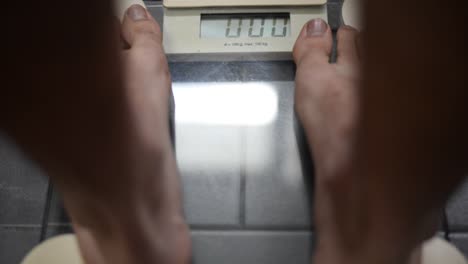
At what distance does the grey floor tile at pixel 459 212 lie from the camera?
0.87 metres

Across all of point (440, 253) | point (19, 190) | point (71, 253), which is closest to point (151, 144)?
point (71, 253)

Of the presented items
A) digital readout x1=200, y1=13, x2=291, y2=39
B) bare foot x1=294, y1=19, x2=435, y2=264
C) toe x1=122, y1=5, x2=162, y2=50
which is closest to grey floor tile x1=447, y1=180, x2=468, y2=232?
bare foot x1=294, y1=19, x2=435, y2=264

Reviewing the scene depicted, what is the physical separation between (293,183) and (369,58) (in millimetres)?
412

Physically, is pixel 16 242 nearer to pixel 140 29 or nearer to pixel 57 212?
pixel 57 212

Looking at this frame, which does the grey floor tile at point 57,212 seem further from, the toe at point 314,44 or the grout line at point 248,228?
the toe at point 314,44

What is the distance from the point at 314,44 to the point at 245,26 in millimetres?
139

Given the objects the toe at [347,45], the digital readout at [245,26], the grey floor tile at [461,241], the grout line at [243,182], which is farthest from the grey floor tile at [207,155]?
the grey floor tile at [461,241]

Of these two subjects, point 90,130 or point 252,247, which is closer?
point 90,130

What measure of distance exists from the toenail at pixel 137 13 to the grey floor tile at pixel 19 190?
32 cm

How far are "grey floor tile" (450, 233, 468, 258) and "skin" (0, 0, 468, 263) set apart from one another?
0.21 meters

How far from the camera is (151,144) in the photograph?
0.71m

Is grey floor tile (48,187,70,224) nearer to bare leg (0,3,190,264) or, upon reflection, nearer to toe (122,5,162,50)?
bare leg (0,3,190,264)

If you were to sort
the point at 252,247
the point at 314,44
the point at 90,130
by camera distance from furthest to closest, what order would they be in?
the point at 314,44 → the point at 252,247 → the point at 90,130

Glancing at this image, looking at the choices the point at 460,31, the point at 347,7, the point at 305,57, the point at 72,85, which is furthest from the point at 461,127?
the point at 347,7
